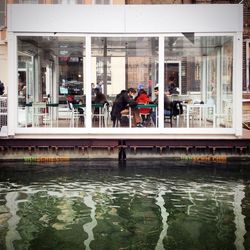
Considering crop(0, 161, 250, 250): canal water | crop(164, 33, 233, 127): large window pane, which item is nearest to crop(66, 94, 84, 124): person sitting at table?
crop(0, 161, 250, 250): canal water

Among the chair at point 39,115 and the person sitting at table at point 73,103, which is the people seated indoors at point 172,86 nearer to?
the person sitting at table at point 73,103

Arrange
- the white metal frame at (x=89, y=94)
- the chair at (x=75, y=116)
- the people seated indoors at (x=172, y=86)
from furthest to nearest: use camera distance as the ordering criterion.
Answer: the people seated indoors at (x=172, y=86), the chair at (x=75, y=116), the white metal frame at (x=89, y=94)

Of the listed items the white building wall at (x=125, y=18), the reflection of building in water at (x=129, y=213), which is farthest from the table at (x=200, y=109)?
the reflection of building in water at (x=129, y=213)

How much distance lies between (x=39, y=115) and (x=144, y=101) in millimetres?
2982

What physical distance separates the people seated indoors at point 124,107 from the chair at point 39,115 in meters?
1.87

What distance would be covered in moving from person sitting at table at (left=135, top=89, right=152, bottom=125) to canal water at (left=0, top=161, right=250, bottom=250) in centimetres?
138

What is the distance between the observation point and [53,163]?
17438mm

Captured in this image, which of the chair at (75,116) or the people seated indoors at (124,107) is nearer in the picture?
the chair at (75,116)

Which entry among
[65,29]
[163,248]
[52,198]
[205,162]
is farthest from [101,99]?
[163,248]

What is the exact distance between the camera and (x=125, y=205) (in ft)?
39.7

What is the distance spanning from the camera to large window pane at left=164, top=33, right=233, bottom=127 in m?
18.1

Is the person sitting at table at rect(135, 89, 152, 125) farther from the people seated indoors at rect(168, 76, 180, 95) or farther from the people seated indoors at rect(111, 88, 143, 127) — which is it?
the people seated indoors at rect(168, 76, 180, 95)

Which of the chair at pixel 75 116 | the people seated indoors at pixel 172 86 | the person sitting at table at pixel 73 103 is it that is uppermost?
the people seated indoors at pixel 172 86

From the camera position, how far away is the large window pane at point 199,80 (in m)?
18.1
